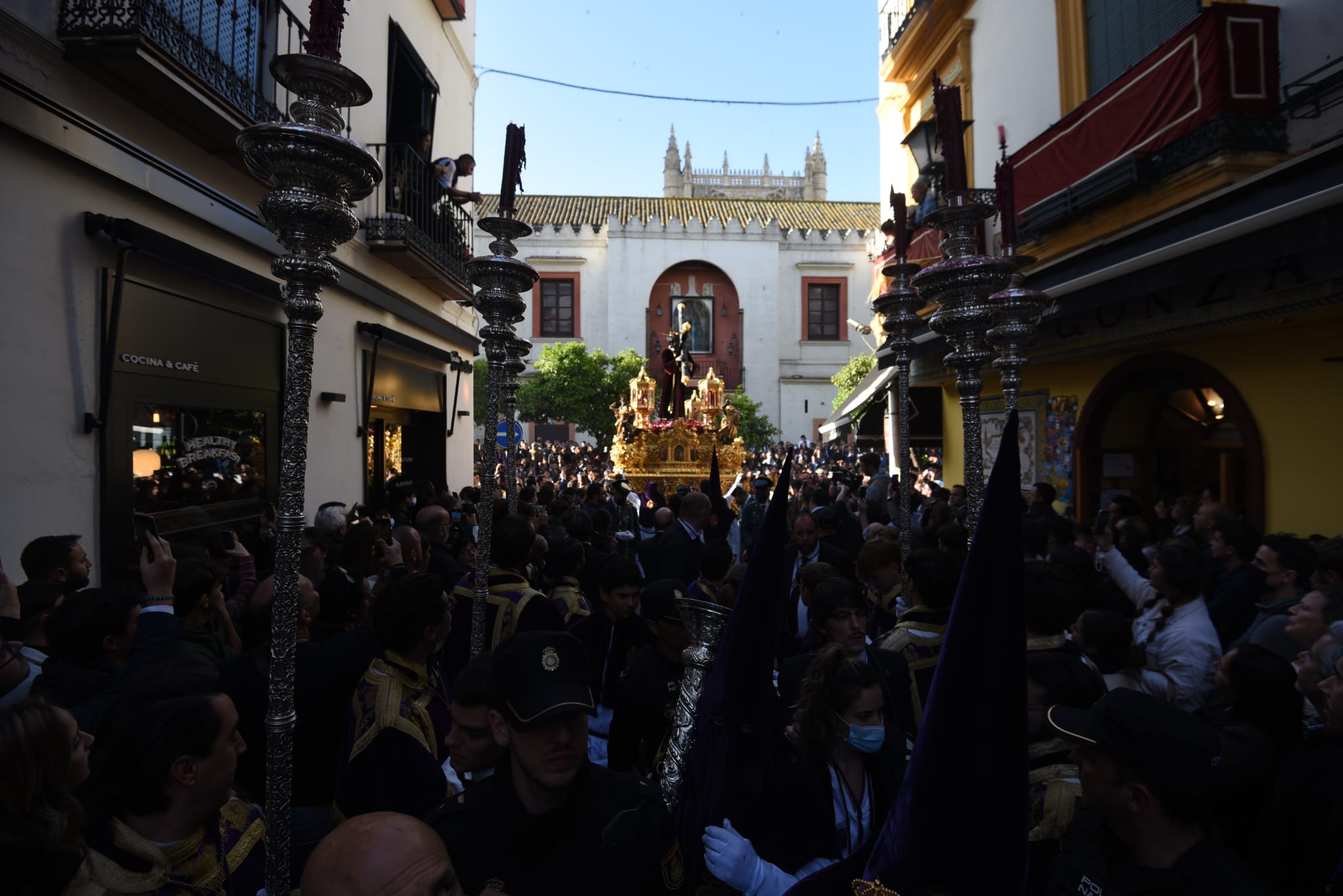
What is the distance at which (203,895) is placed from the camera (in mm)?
1927

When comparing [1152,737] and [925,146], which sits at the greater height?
[925,146]

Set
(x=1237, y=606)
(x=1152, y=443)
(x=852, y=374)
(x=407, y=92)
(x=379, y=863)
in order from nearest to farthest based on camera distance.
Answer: (x=379, y=863) < (x=1237, y=606) < (x=1152, y=443) < (x=407, y=92) < (x=852, y=374)

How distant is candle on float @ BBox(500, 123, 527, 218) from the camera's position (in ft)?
13.1

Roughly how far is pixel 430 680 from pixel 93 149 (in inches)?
189

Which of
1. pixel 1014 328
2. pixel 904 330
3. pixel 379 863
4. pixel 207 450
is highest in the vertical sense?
pixel 904 330

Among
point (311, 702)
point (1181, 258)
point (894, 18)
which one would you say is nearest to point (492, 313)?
point (311, 702)

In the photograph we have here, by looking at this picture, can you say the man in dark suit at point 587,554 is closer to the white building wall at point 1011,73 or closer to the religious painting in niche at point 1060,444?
the religious painting in niche at point 1060,444

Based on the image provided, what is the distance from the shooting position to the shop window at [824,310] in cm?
3881

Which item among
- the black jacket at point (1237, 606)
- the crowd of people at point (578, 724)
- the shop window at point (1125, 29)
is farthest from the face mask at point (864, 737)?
the shop window at point (1125, 29)

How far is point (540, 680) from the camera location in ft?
6.34

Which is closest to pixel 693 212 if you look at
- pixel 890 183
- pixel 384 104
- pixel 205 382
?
pixel 890 183

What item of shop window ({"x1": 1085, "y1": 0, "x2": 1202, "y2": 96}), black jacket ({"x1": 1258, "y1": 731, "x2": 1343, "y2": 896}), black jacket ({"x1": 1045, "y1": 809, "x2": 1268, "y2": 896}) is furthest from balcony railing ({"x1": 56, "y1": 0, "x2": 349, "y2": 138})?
shop window ({"x1": 1085, "y1": 0, "x2": 1202, "y2": 96})

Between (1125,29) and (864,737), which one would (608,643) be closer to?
(864,737)

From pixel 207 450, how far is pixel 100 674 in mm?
4941
